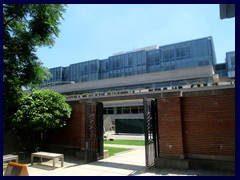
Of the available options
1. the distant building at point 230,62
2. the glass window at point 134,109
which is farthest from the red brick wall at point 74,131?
the distant building at point 230,62

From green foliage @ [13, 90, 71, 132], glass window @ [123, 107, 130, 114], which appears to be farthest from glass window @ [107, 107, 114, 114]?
green foliage @ [13, 90, 71, 132]

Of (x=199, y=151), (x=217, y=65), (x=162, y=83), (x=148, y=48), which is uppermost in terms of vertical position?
(x=148, y=48)

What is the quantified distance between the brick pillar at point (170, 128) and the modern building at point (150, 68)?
35.4m

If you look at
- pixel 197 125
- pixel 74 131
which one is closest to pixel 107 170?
pixel 197 125

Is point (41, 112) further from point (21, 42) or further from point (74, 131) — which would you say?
point (21, 42)

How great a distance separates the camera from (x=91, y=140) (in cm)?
1036

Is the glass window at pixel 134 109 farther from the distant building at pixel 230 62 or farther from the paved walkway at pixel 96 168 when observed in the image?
the paved walkway at pixel 96 168

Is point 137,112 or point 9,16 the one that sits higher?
point 9,16

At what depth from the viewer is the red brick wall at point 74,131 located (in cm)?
1134

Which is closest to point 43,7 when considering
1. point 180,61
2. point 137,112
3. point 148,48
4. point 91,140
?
point 91,140

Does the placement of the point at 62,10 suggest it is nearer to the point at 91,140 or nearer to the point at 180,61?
the point at 91,140

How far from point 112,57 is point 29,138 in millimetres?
50398

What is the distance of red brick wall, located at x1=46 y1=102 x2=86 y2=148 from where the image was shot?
11336mm
